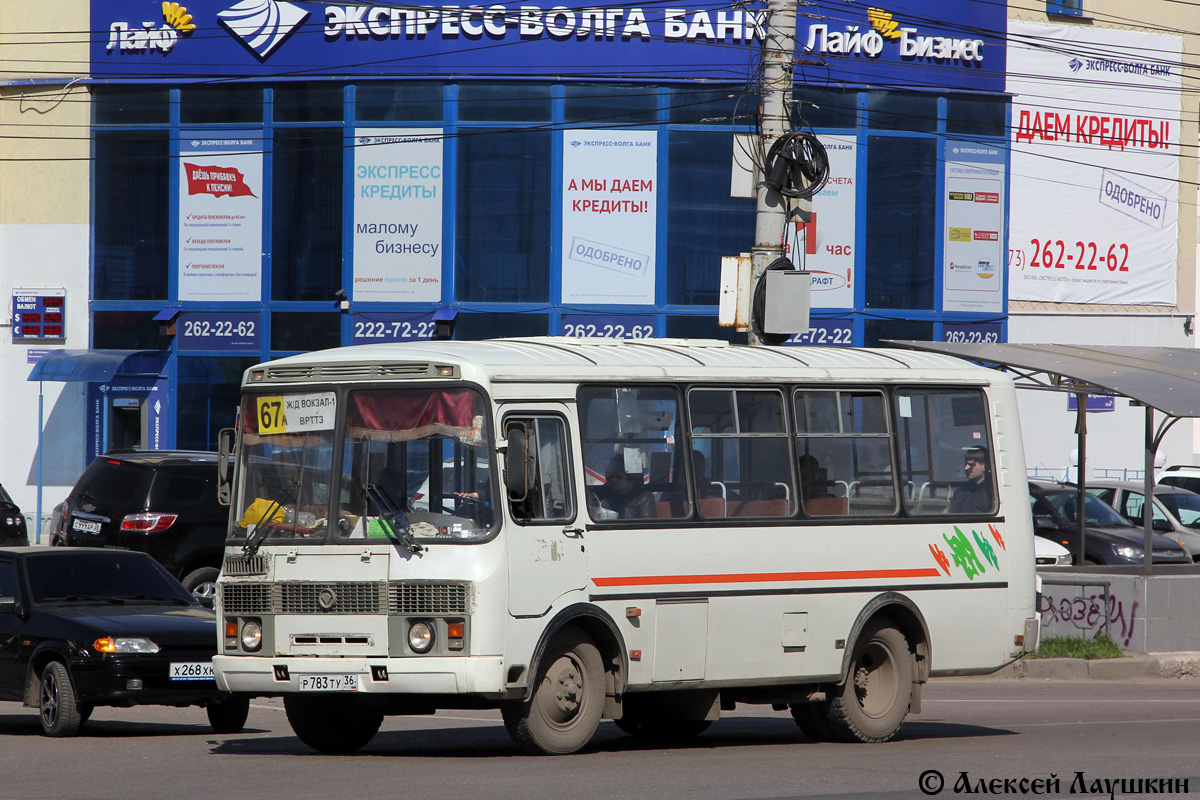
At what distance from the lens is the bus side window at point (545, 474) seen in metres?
9.51

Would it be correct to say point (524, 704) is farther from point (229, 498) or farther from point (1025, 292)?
point (1025, 292)

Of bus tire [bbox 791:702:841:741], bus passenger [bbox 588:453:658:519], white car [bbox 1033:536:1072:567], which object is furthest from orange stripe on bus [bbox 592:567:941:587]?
white car [bbox 1033:536:1072:567]

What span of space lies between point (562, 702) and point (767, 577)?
68.3 inches

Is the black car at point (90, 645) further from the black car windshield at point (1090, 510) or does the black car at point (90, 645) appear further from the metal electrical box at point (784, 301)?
the black car windshield at point (1090, 510)

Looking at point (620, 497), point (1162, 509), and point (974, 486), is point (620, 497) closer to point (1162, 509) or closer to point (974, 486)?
point (974, 486)

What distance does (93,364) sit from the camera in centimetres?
2997

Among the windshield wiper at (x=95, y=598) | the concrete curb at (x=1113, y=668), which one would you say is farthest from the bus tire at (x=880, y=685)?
the concrete curb at (x=1113, y=668)

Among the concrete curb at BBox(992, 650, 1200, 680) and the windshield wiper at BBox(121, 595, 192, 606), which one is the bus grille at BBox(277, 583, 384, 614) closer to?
the windshield wiper at BBox(121, 595, 192, 606)

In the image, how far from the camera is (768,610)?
10.6m

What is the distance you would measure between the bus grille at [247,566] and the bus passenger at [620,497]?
2.04 m

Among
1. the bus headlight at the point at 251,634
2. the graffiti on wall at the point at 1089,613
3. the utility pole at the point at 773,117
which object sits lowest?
the graffiti on wall at the point at 1089,613

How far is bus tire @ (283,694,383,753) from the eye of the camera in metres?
10.4

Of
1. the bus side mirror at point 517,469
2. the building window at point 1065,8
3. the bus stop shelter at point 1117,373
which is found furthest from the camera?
the building window at point 1065,8

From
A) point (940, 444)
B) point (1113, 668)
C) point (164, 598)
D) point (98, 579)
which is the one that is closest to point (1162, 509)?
point (1113, 668)
